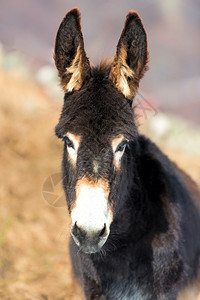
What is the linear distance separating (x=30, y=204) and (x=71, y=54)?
435 cm

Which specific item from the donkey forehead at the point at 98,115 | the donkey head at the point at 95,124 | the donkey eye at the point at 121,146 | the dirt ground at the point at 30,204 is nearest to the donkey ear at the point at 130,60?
the donkey head at the point at 95,124

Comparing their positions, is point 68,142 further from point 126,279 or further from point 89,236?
point 126,279

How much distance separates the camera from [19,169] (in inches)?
300

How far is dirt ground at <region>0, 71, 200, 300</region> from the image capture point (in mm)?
5348

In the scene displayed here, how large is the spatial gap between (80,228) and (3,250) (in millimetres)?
3854

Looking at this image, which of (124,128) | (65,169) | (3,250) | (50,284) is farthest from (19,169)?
(124,128)

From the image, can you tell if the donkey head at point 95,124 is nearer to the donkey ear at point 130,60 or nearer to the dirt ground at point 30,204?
the donkey ear at point 130,60

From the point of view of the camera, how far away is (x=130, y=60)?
3.09 meters

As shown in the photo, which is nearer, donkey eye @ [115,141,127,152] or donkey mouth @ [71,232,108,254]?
donkey mouth @ [71,232,108,254]

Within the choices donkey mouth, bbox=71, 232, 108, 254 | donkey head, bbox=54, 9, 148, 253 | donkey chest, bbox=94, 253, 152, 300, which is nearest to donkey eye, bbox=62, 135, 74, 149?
donkey head, bbox=54, 9, 148, 253

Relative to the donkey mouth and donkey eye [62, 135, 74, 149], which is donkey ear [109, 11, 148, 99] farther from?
the donkey mouth

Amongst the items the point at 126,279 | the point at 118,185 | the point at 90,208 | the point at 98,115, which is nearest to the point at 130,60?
the point at 98,115

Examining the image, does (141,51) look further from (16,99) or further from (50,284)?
(16,99)

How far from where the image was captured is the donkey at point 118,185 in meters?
2.63
